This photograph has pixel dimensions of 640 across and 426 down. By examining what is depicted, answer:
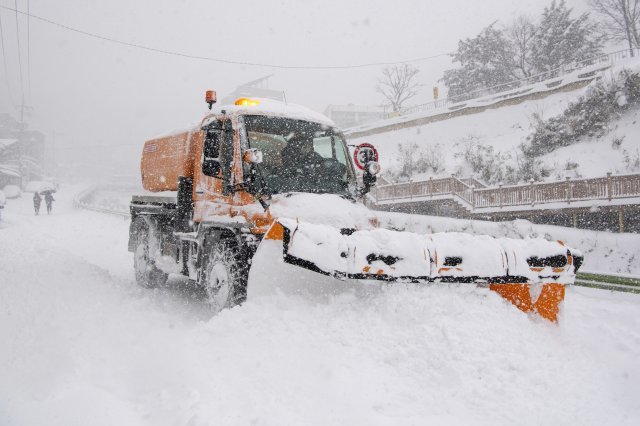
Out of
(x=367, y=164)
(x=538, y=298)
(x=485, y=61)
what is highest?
(x=485, y=61)

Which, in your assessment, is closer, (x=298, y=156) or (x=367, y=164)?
(x=298, y=156)

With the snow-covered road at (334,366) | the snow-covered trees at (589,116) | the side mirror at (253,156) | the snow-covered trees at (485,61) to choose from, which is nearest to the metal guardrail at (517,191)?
the snow-covered trees at (589,116)

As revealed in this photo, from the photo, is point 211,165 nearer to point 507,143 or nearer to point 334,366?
point 334,366

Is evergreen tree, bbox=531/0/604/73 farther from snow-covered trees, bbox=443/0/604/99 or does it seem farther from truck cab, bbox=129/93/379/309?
truck cab, bbox=129/93/379/309

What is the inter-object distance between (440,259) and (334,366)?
1508mm

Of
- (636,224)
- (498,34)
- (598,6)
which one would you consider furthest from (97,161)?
(636,224)

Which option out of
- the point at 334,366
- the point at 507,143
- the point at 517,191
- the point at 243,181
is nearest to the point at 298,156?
the point at 243,181

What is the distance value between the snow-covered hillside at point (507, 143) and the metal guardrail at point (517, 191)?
193cm

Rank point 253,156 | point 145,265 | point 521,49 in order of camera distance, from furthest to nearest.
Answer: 1. point 521,49
2. point 145,265
3. point 253,156

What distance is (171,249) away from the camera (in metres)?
7.49

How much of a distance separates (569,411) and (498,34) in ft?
145

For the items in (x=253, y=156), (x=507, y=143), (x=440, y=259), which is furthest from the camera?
(x=507, y=143)

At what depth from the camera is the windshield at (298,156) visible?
5.61 metres

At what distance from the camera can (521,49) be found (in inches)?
1628
